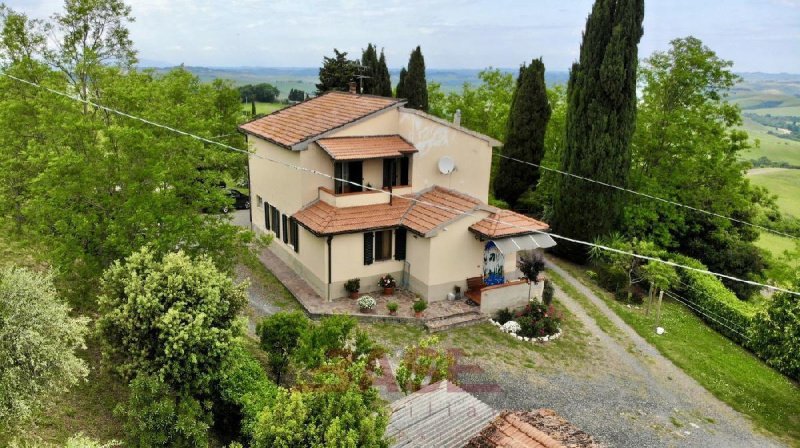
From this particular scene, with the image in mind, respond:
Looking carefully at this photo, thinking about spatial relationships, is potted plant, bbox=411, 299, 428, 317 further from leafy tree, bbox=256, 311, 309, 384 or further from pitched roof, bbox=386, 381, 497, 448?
pitched roof, bbox=386, 381, 497, 448

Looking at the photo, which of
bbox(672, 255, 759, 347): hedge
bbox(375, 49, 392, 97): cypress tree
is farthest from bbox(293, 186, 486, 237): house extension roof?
bbox(375, 49, 392, 97): cypress tree

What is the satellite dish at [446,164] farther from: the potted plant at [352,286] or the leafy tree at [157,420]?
the leafy tree at [157,420]

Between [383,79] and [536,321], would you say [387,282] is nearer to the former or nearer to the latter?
[536,321]

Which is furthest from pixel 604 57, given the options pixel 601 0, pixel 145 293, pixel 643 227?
pixel 145 293

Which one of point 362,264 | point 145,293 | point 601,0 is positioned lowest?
point 362,264

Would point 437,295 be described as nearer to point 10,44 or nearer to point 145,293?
point 145,293

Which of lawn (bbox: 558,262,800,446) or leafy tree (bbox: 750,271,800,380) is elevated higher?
leafy tree (bbox: 750,271,800,380)
